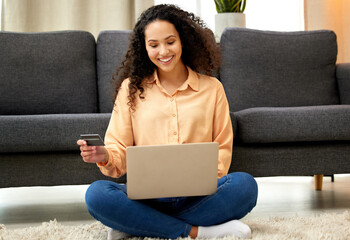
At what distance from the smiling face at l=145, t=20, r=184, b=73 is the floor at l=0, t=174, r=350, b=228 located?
73 centimetres

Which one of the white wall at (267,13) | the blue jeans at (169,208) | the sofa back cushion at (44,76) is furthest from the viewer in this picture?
the white wall at (267,13)

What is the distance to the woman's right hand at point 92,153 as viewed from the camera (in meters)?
1.30

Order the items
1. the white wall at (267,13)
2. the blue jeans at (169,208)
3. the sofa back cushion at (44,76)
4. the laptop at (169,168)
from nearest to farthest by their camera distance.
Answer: the laptop at (169,168), the blue jeans at (169,208), the sofa back cushion at (44,76), the white wall at (267,13)

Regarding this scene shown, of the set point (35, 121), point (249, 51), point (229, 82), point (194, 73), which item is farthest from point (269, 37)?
point (35, 121)

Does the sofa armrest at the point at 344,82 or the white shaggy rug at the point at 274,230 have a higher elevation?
the sofa armrest at the point at 344,82

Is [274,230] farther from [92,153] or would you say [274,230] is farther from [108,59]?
[108,59]

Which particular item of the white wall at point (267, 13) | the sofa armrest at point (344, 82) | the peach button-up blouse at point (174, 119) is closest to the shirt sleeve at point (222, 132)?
the peach button-up blouse at point (174, 119)

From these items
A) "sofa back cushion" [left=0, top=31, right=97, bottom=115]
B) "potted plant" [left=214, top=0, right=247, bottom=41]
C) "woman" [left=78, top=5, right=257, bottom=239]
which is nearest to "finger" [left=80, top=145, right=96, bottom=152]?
Answer: "woman" [left=78, top=5, right=257, bottom=239]

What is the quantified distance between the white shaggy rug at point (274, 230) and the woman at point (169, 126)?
4.4 inches

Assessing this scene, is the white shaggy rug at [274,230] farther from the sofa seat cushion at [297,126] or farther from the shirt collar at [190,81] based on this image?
the shirt collar at [190,81]

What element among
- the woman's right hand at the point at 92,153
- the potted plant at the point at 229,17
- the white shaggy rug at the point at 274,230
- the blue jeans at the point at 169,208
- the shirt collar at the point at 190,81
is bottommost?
the white shaggy rug at the point at 274,230

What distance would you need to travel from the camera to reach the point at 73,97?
2.37 m

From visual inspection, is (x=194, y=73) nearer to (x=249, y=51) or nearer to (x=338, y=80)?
(x=249, y=51)

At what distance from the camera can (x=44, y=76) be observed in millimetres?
2355
